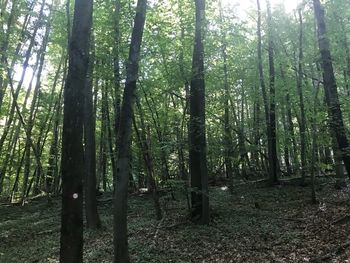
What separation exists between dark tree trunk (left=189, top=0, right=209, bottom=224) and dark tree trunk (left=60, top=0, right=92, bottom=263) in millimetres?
6464

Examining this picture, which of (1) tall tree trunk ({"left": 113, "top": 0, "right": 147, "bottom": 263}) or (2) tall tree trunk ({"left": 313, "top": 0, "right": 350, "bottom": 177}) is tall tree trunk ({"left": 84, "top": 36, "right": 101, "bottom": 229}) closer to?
(1) tall tree trunk ({"left": 113, "top": 0, "right": 147, "bottom": 263})

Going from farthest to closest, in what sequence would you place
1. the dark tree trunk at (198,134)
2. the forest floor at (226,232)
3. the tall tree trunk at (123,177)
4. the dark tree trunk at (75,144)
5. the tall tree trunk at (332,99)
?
the dark tree trunk at (198,134), the tall tree trunk at (332,99), the forest floor at (226,232), the tall tree trunk at (123,177), the dark tree trunk at (75,144)

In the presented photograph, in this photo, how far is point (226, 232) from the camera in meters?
11.4

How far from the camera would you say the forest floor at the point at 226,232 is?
9117 millimetres

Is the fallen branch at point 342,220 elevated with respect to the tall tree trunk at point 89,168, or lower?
lower

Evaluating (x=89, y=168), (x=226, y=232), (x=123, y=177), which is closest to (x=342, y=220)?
(x=226, y=232)

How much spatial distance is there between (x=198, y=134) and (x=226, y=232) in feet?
10.6

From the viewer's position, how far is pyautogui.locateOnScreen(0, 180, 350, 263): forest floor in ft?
29.9

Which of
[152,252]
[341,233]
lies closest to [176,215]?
[152,252]

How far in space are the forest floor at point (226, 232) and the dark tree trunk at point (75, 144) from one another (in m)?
4.31

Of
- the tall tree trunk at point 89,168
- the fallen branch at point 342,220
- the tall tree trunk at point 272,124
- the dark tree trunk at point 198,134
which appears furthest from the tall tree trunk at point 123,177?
the tall tree trunk at point 272,124

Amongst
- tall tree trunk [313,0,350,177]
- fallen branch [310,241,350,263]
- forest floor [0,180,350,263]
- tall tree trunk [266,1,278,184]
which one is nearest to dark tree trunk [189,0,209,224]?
forest floor [0,180,350,263]

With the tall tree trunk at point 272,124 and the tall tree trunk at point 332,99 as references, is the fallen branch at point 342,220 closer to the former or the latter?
the tall tree trunk at point 332,99

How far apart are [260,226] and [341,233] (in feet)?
9.88
